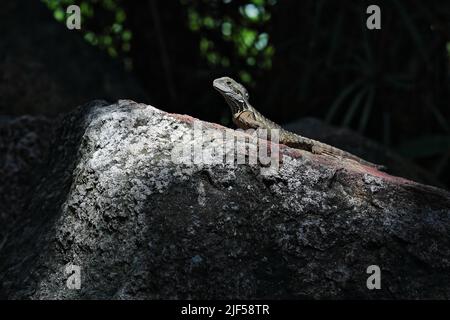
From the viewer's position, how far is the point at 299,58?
23.0 ft

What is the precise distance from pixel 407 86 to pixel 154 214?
434 centimetres

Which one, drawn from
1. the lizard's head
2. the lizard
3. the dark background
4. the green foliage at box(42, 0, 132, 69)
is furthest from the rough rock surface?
the green foliage at box(42, 0, 132, 69)

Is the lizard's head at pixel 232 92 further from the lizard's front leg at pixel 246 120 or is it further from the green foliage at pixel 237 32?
the green foliage at pixel 237 32

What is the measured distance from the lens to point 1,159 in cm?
463

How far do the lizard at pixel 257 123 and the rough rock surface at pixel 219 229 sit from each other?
2.37ft

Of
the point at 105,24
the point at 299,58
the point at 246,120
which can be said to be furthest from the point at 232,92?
the point at 105,24

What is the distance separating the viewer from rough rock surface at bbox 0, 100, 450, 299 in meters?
2.96

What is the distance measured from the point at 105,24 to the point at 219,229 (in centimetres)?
452

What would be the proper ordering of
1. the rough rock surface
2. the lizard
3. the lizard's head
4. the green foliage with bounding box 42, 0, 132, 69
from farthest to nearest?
the green foliage with bounding box 42, 0, 132, 69 → the lizard's head → the lizard → the rough rock surface

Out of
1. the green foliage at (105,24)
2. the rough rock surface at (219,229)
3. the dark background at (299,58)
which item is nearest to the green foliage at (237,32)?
the dark background at (299,58)

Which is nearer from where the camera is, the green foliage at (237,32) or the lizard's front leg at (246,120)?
the lizard's front leg at (246,120)

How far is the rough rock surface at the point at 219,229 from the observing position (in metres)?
2.96

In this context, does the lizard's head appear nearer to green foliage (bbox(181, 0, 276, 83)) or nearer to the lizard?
the lizard

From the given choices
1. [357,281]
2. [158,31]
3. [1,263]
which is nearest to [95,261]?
[1,263]
